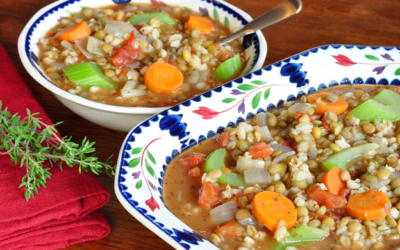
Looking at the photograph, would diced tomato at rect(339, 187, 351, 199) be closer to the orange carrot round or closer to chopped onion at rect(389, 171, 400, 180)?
chopped onion at rect(389, 171, 400, 180)

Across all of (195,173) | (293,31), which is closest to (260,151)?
(195,173)

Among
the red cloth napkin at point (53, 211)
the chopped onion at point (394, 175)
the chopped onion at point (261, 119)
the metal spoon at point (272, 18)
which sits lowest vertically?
the red cloth napkin at point (53, 211)

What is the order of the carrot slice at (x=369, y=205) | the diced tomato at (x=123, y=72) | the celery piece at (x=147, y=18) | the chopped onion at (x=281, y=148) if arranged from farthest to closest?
the celery piece at (x=147, y=18), the diced tomato at (x=123, y=72), the chopped onion at (x=281, y=148), the carrot slice at (x=369, y=205)

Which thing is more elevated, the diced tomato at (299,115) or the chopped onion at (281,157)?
the diced tomato at (299,115)

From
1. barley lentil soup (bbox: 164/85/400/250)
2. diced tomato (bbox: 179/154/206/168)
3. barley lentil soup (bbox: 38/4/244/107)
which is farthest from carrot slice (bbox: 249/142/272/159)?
barley lentil soup (bbox: 38/4/244/107)

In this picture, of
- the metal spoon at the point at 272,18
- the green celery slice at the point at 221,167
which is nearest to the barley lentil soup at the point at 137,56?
the metal spoon at the point at 272,18

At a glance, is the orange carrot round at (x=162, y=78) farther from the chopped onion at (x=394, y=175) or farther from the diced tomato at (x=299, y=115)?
the chopped onion at (x=394, y=175)

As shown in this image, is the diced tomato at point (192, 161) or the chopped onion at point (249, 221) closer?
the chopped onion at point (249, 221)
